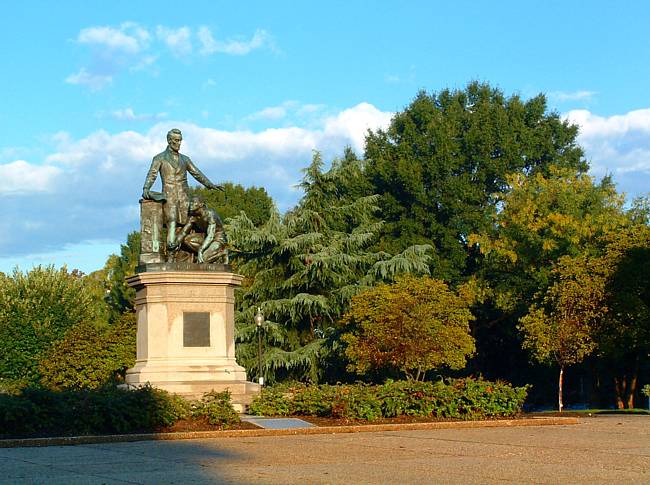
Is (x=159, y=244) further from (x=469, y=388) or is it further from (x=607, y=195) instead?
(x=607, y=195)

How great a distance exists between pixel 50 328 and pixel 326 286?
54.4 ft

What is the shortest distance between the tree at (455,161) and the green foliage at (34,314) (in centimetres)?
1754

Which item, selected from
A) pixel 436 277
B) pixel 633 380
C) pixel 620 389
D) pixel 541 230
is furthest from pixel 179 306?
pixel 436 277

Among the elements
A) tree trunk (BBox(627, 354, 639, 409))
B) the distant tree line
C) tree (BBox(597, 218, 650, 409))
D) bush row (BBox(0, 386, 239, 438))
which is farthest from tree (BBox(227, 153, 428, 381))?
bush row (BBox(0, 386, 239, 438))

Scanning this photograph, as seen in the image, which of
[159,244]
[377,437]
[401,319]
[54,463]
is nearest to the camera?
[54,463]

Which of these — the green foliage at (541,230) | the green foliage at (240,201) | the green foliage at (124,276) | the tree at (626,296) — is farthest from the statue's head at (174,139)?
the green foliage at (124,276)

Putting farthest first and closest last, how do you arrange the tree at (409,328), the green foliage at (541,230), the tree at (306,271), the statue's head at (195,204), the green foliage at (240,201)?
the green foliage at (240,201), the tree at (306,271), the green foliage at (541,230), the tree at (409,328), the statue's head at (195,204)

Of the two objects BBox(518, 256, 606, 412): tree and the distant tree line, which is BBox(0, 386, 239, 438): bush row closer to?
the distant tree line

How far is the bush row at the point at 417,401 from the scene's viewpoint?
2086 cm

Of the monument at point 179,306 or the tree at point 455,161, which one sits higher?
the tree at point 455,161

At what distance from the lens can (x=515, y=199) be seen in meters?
51.2

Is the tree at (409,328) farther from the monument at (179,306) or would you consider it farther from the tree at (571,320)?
→ the monument at (179,306)

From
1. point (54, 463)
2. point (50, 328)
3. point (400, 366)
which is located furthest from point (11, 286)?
point (54, 463)

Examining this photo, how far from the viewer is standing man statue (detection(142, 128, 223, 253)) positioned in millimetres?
25234
